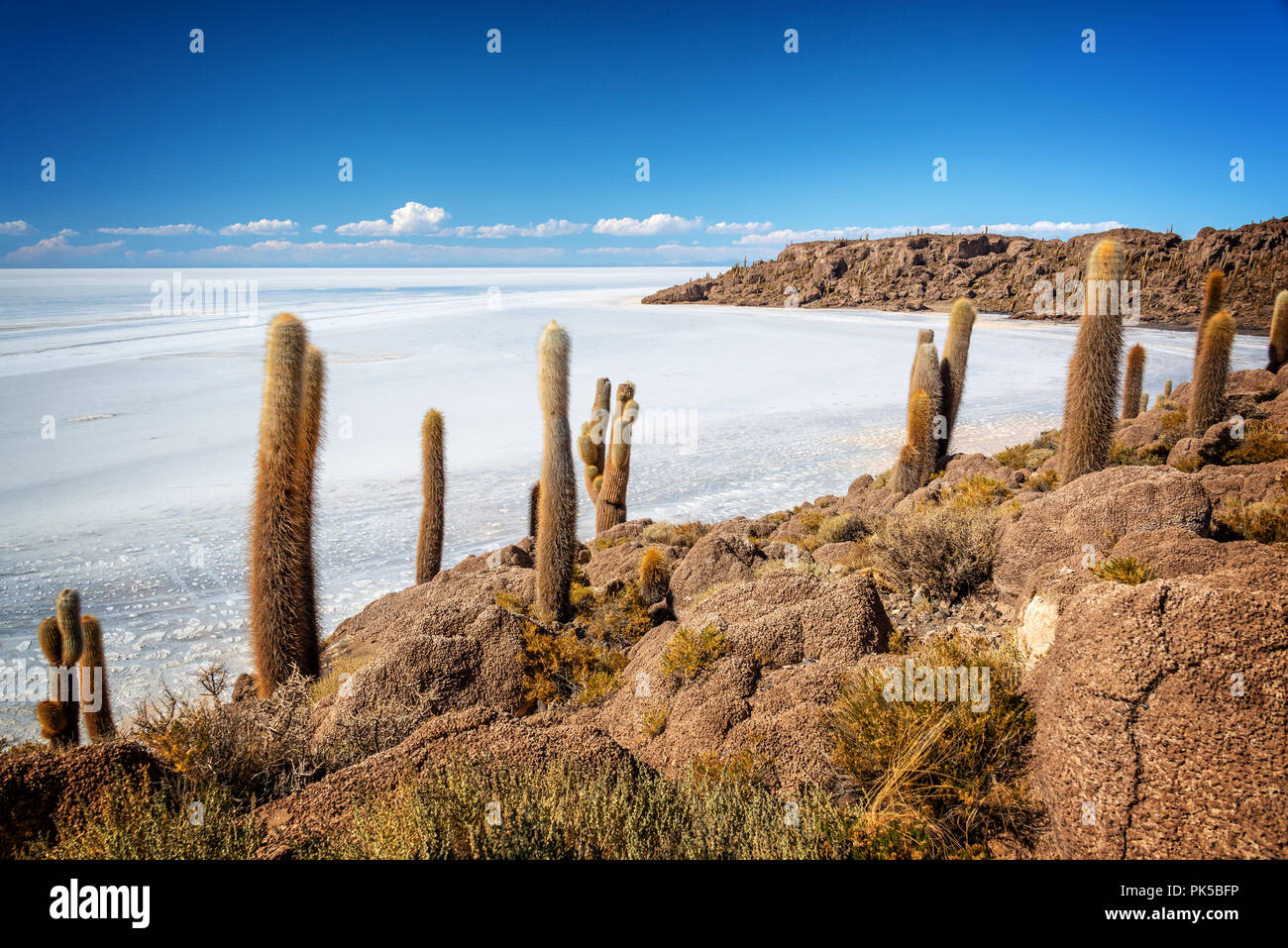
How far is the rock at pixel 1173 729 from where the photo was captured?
2.25m

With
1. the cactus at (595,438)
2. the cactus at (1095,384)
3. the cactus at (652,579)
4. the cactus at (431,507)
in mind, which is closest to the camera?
the cactus at (652,579)

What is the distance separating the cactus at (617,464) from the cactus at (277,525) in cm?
694

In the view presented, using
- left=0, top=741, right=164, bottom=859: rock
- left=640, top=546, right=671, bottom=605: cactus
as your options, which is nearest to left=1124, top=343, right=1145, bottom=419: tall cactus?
left=640, top=546, right=671, bottom=605: cactus

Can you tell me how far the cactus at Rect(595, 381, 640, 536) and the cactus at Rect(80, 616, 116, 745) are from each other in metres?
7.54

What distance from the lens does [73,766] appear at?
3.03 m

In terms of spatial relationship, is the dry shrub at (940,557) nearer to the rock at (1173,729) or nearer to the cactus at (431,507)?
the rock at (1173,729)

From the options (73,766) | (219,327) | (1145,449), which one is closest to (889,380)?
(1145,449)

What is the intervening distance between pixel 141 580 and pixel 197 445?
10.1 m

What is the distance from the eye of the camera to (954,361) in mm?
13375

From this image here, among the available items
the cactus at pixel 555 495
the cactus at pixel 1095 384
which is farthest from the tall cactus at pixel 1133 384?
the cactus at pixel 555 495

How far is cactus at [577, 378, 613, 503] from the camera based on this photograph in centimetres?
1349

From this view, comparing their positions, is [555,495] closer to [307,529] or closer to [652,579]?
[652,579]
